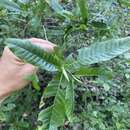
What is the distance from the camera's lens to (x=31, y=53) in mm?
893

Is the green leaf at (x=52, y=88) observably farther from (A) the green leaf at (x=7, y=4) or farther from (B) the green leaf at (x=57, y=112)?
(A) the green leaf at (x=7, y=4)

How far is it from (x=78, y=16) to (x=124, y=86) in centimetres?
64

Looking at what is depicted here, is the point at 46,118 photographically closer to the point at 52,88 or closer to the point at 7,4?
the point at 52,88

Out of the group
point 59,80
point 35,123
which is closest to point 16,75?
point 59,80

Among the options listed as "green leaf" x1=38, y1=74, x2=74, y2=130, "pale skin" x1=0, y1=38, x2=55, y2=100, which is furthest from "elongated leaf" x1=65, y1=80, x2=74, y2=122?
"pale skin" x1=0, y1=38, x2=55, y2=100

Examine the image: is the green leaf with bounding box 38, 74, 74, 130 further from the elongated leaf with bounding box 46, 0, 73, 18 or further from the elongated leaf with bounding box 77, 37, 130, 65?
the elongated leaf with bounding box 46, 0, 73, 18

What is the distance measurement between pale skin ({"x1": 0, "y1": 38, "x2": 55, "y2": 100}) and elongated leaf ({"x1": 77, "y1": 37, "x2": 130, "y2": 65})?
0.51ft

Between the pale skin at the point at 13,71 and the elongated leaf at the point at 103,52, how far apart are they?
0.51 feet

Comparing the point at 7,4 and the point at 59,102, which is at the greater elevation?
the point at 7,4

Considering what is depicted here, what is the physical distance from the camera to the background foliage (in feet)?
4.39

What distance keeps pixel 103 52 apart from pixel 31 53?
16 centimetres

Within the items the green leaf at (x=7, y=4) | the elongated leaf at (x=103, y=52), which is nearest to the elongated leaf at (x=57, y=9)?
the green leaf at (x=7, y=4)

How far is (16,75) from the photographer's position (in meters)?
1.10

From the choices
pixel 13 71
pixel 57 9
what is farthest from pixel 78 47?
pixel 13 71
